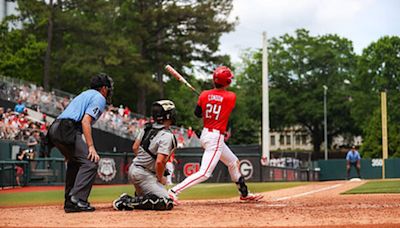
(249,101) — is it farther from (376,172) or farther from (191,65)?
(376,172)

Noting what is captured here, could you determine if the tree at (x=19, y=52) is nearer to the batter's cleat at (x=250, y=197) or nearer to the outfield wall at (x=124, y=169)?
the outfield wall at (x=124, y=169)

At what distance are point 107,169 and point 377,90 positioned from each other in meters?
49.7

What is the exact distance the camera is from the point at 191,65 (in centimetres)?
4984

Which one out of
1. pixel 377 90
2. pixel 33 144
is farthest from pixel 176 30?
pixel 377 90

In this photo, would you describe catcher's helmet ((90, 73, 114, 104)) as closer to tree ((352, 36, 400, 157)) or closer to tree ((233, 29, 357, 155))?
tree ((352, 36, 400, 157))

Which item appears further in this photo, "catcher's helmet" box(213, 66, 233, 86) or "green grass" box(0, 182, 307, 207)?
"green grass" box(0, 182, 307, 207)

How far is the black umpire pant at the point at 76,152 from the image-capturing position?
26.6ft

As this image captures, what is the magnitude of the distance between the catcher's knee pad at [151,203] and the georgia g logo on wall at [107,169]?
16.5m

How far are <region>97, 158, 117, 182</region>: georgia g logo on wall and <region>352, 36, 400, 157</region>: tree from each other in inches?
1626

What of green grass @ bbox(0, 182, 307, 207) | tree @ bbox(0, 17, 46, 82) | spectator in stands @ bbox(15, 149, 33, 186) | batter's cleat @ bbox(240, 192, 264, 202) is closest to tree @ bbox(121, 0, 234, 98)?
tree @ bbox(0, 17, 46, 82)

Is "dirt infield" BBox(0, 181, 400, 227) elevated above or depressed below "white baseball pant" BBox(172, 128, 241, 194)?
below

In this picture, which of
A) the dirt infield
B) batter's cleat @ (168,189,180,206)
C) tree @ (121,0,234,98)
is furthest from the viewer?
tree @ (121,0,234,98)

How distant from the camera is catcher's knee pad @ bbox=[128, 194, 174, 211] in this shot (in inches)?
324

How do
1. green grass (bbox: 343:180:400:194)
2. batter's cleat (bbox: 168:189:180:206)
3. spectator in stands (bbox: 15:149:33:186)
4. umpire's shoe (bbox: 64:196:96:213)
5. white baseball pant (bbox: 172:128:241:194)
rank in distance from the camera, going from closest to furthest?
umpire's shoe (bbox: 64:196:96:213)
batter's cleat (bbox: 168:189:180:206)
white baseball pant (bbox: 172:128:241:194)
green grass (bbox: 343:180:400:194)
spectator in stands (bbox: 15:149:33:186)
